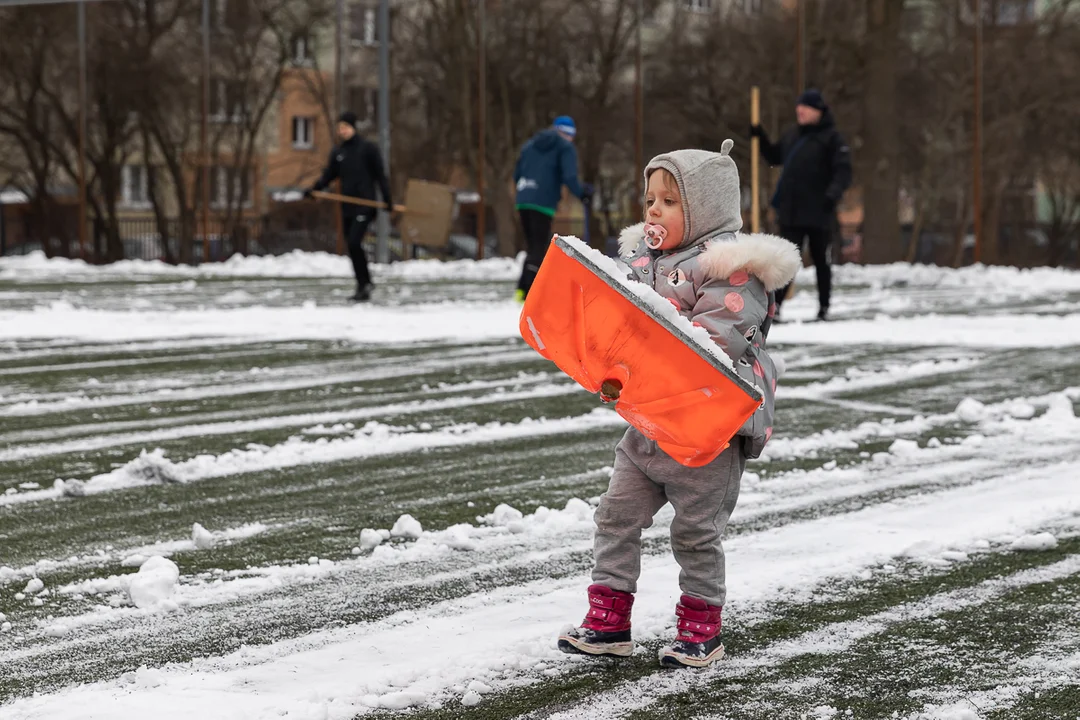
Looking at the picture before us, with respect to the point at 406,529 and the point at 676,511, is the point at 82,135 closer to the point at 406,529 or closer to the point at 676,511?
the point at 406,529

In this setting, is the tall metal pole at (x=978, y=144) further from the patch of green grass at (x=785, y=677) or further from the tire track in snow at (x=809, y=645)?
the patch of green grass at (x=785, y=677)

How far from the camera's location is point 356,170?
651 inches

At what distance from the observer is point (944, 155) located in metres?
28.1

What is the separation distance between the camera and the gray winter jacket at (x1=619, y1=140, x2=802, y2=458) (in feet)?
12.9

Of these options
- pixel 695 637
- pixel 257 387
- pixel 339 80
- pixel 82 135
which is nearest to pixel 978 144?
pixel 339 80

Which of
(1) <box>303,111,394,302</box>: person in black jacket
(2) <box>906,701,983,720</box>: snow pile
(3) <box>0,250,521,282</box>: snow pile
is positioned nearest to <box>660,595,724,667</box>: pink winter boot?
(2) <box>906,701,983,720</box>: snow pile

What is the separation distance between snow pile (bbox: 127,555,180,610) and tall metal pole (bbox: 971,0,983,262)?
22.3 metres

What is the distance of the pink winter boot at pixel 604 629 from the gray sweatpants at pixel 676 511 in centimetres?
3

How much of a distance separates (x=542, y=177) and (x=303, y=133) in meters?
32.6

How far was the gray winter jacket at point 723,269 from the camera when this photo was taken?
395 cm

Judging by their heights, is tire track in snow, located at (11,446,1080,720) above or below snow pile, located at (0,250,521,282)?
below

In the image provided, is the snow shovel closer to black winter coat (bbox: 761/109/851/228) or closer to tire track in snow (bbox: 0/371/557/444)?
tire track in snow (bbox: 0/371/557/444)

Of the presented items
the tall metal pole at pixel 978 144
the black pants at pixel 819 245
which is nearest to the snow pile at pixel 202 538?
the black pants at pixel 819 245

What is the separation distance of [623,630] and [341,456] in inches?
126
